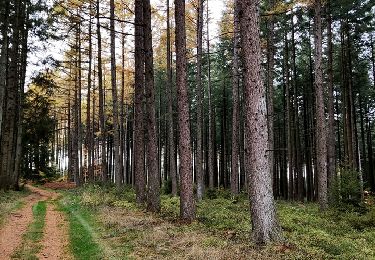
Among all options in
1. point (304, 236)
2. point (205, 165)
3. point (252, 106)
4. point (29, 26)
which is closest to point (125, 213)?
point (304, 236)

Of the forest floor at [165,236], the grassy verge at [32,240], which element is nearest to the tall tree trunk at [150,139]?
the forest floor at [165,236]

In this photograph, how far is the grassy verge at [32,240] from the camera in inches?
317

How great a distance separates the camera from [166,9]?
896 inches

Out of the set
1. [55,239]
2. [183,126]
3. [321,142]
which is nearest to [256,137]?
[183,126]

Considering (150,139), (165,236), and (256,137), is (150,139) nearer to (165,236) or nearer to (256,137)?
(165,236)

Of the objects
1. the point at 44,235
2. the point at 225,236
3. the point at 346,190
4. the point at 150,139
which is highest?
the point at 150,139

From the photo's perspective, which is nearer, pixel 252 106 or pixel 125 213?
pixel 252 106

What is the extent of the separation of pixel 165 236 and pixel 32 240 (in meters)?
3.67

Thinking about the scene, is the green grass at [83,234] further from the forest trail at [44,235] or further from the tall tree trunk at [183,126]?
the tall tree trunk at [183,126]

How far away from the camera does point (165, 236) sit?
898 cm

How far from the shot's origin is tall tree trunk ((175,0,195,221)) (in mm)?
11281

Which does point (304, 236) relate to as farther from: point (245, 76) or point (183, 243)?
point (245, 76)

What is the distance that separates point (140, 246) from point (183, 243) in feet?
3.35

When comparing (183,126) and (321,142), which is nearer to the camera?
(183,126)
